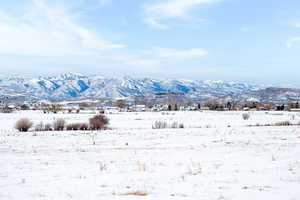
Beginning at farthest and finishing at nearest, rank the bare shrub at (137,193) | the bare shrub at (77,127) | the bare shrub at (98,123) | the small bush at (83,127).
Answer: the bare shrub at (98,123)
the small bush at (83,127)
the bare shrub at (77,127)
the bare shrub at (137,193)

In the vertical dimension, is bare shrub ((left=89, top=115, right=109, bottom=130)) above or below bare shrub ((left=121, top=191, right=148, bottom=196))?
below

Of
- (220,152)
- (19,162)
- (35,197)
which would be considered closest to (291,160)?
(220,152)

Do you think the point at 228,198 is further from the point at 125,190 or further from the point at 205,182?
the point at 125,190

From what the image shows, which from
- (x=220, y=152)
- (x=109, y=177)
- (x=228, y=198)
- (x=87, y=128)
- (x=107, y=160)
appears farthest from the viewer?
(x=87, y=128)

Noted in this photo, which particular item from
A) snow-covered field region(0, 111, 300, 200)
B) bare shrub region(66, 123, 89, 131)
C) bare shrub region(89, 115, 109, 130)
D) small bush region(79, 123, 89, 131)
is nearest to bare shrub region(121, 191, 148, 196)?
snow-covered field region(0, 111, 300, 200)

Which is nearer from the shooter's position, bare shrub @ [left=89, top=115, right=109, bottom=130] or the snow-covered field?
the snow-covered field

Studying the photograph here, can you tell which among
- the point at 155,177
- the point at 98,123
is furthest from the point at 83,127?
the point at 155,177

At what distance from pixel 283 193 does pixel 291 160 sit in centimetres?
672

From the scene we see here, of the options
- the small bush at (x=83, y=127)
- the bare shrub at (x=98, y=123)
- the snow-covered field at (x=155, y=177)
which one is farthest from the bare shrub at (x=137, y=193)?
the bare shrub at (x=98, y=123)

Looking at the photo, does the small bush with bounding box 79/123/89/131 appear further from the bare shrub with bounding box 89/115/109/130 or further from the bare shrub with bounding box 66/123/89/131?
the bare shrub with bounding box 89/115/109/130

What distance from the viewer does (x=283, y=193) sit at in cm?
921

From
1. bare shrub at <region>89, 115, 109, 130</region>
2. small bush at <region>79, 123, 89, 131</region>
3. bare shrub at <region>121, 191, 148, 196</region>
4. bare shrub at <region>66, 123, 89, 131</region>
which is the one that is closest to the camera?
bare shrub at <region>121, 191, 148, 196</region>

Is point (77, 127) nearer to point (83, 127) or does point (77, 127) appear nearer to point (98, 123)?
point (83, 127)

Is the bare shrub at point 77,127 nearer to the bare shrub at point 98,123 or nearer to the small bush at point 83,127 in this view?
the small bush at point 83,127
